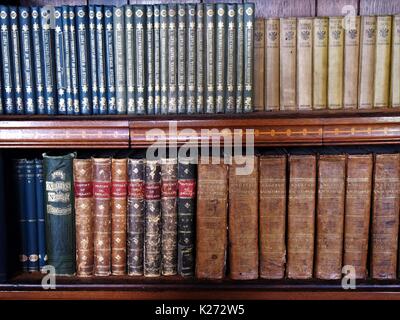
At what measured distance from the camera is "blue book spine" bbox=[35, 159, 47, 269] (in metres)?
1.05

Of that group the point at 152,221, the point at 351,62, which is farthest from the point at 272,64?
the point at 152,221

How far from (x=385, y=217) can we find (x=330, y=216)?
111 mm

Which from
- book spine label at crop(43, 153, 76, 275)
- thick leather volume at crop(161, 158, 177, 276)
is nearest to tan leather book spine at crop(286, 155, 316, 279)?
thick leather volume at crop(161, 158, 177, 276)

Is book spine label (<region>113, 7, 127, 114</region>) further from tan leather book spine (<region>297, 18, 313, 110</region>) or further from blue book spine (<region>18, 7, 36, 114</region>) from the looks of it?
tan leather book spine (<region>297, 18, 313, 110</region>)

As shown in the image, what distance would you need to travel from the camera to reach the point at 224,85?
0.98 meters

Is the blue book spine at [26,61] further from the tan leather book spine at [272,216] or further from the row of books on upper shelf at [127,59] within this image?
the tan leather book spine at [272,216]

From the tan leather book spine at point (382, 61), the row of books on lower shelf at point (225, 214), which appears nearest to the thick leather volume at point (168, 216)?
the row of books on lower shelf at point (225, 214)

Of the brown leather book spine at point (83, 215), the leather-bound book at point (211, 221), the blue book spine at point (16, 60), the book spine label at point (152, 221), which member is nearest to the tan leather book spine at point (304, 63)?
the leather-bound book at point (211, 221)

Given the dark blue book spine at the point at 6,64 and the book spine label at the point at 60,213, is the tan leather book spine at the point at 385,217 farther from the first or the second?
the dark blue book spine at the point at 6,64

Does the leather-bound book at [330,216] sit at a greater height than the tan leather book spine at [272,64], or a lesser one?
lesser

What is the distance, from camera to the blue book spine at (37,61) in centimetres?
97

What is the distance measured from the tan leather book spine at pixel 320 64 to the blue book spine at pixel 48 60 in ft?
1.76

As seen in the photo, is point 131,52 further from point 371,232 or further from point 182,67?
point 371,232

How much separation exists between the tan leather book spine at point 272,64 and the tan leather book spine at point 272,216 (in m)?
0.12
